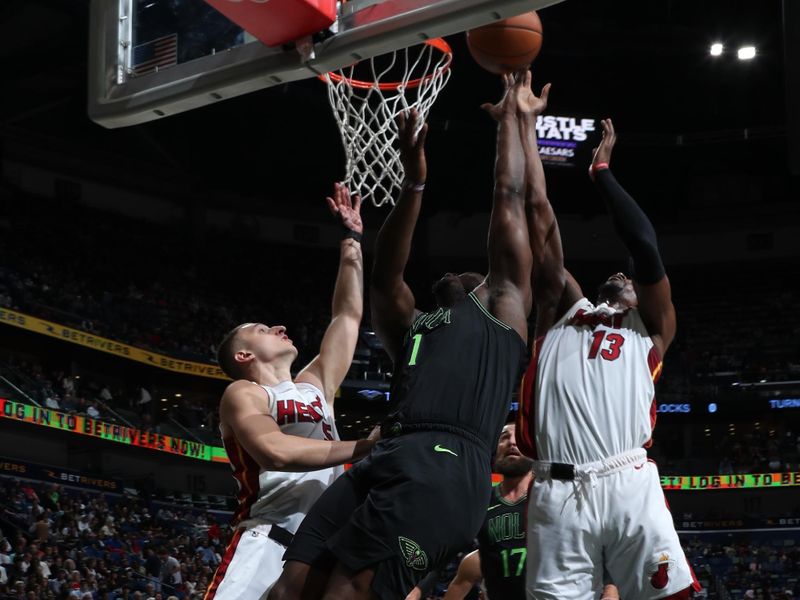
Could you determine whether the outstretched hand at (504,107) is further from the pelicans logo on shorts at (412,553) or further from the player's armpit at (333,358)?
the pelicans logo on shorts at (412,553)

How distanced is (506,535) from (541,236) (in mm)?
1623

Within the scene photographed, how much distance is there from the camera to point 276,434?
157 inches

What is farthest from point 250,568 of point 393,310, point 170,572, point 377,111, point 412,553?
point 170,572

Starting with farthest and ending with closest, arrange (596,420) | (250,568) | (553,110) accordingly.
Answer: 1. (553,110)
2. (250,568)
3. (596,420)

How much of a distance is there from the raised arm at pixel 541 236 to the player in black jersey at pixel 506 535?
2.57ft

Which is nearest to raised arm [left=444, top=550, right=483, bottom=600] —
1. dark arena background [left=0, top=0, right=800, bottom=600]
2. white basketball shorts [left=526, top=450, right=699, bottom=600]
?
white basketball shorts [left=526, top=450, right=699, bottom=600]

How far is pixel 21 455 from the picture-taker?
20531 mm

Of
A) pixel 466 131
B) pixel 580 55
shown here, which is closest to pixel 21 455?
pixel 466 131

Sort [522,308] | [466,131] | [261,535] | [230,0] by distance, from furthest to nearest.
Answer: [466,131]
[261,535]
[230,0]
[522,308]

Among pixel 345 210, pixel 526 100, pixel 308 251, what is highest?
pixel 308 251

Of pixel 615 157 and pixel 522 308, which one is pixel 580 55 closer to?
pixel 615 157

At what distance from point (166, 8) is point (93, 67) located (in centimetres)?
43

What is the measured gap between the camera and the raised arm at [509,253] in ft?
12.0

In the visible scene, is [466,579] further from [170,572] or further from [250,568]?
[170,572]
